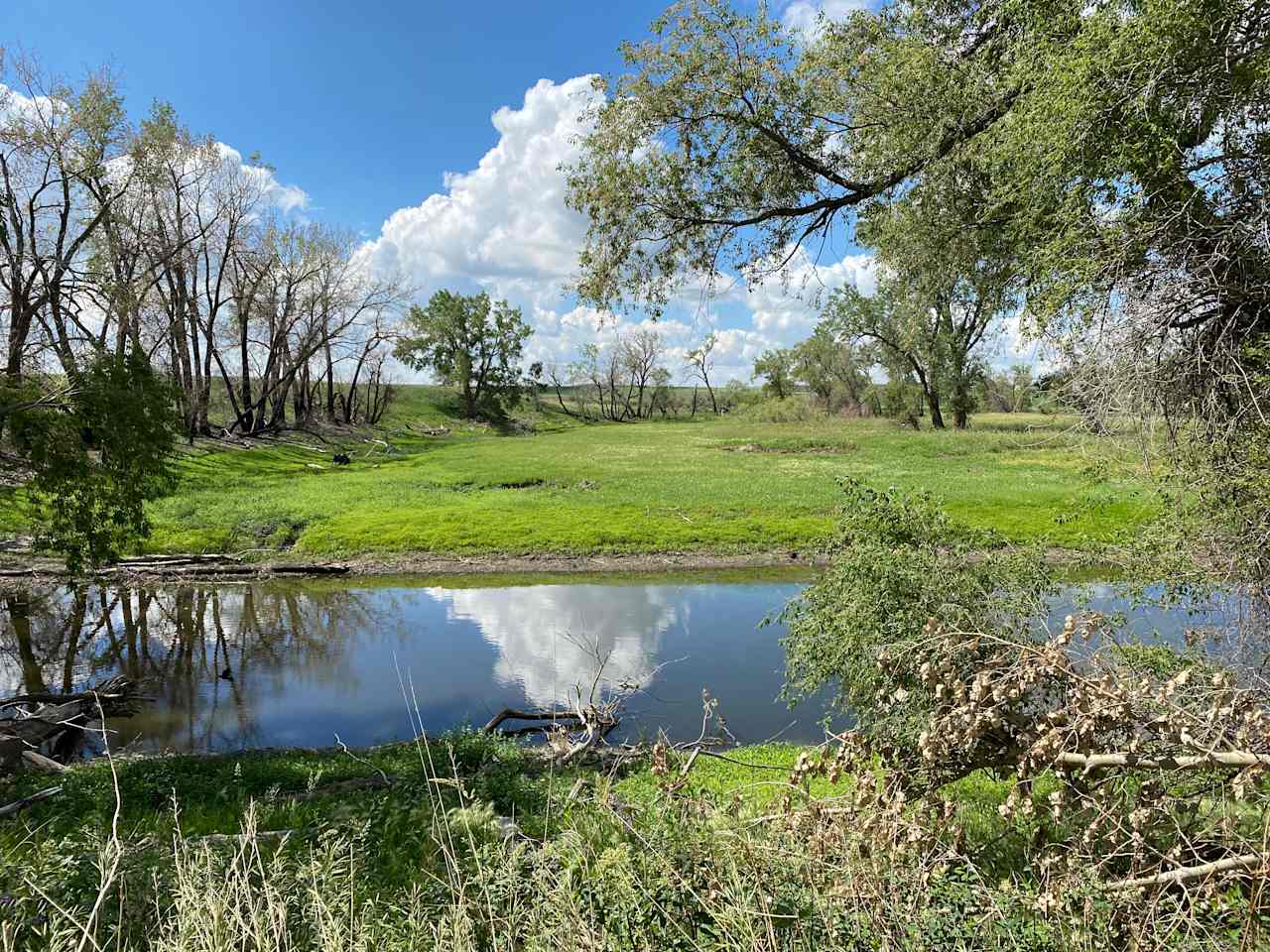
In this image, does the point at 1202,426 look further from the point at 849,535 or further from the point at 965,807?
the point at 965,807

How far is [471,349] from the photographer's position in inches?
3469

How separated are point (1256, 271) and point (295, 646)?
1686 cm

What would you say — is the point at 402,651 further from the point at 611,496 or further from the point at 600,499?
the point at 611,496

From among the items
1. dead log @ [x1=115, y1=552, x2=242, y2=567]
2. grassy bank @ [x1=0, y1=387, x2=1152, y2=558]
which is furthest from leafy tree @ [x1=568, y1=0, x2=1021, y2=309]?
dead log @ [x1=115, y1=552, x2=242, y2=567]

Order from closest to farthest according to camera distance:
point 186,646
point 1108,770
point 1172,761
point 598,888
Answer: point 1172,761 < point 598,888 < point 1108,770 < point 186,646

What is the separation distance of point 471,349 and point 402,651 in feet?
253

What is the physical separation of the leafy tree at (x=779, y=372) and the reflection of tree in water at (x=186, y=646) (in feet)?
272

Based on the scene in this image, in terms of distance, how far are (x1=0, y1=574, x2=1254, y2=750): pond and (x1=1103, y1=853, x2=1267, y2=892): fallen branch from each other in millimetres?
5357

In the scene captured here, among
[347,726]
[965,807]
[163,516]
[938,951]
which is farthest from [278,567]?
[938,951]

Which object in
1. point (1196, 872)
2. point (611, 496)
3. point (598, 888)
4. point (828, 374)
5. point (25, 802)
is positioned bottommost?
point (25, 802)

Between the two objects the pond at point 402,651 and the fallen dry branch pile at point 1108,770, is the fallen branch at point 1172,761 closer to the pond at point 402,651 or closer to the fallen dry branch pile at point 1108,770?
the fallen dry branch pile at point 1108,770

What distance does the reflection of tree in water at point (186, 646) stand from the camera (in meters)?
12.0

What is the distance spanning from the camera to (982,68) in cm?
833

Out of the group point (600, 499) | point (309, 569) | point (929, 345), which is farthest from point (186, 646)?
point (929, 345)
